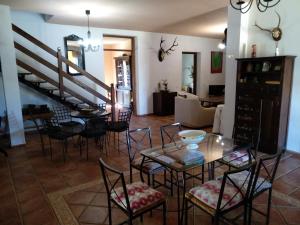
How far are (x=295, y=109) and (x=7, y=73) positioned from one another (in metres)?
5.02

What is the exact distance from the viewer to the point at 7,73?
159 inches

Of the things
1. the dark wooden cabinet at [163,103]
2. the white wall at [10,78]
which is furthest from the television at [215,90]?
the white wall at [10,78]

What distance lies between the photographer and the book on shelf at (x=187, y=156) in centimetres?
193

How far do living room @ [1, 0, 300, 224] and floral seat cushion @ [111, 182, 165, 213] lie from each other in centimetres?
303

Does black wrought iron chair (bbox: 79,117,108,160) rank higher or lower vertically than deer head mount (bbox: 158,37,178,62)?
lower

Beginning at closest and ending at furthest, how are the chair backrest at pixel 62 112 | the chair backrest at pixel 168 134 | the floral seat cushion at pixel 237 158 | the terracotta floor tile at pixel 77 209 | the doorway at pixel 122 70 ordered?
the terracotta floor tile at pixel 77 209 → the floral seat cushion at pixel 237 158 → the chair backrest at pixel 168 134 → the chair backrest at pixel 62 112 → the doorway at pixel 122 70

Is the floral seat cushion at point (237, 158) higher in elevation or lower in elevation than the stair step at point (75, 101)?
lower

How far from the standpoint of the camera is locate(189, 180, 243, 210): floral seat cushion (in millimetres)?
1665

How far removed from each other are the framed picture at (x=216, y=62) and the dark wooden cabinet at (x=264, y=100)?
16.3ft

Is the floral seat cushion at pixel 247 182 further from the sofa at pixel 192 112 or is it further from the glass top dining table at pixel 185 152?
the sofa at pixel 192 112

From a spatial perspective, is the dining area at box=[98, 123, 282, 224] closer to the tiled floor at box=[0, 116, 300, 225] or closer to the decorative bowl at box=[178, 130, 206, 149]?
the decorative bowl at box=[178, 130, 206, 149]

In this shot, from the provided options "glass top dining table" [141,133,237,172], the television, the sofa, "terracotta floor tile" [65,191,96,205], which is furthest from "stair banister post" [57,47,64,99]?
the television

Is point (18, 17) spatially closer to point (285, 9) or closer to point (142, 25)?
point (142, 25)

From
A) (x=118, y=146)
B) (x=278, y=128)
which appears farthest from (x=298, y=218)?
(x=118, y=146)
